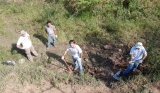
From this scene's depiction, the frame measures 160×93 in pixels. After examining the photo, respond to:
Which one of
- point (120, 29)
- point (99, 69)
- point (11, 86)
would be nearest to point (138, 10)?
point (120, 29)

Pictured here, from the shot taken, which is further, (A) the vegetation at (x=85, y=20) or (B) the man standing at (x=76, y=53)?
(A) the vegetation at (x=85, y=20)

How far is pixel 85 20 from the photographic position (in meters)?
10.1

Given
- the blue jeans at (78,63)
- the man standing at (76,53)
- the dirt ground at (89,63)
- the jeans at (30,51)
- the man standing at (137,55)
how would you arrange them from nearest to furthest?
1. the man standing at (137,55)
2. the man standing at (76,53)
3. the dirt ground at (89,63)
4. the blue jeans at (78,63)
5. the jeans at (30,51)

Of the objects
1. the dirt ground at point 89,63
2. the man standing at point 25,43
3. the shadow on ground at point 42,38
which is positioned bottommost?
the dirt ground at point 89,63

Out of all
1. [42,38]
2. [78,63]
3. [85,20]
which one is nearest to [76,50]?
[78,63]

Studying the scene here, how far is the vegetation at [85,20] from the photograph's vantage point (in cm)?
941


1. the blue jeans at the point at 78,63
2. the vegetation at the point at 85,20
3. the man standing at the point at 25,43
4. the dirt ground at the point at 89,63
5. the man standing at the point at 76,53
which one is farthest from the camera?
the vegetation at the point at 85,20

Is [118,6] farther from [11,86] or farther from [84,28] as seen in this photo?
[11,86]

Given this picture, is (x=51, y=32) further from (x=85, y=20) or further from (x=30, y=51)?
(x=85, y=20)

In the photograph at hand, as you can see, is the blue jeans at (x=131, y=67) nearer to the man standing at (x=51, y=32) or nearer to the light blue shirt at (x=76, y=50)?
the light blue shirt at (x=76, y=50)

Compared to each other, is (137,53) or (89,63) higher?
(137,53)

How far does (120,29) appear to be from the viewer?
9609mm

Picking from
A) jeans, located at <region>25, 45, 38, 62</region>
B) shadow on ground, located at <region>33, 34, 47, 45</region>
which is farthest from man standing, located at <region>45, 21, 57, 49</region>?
jeans, located at <region>25, 45, 38, 62</region>

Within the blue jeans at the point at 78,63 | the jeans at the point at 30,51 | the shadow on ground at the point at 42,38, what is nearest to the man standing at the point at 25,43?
the jeans at the point at 30,51
